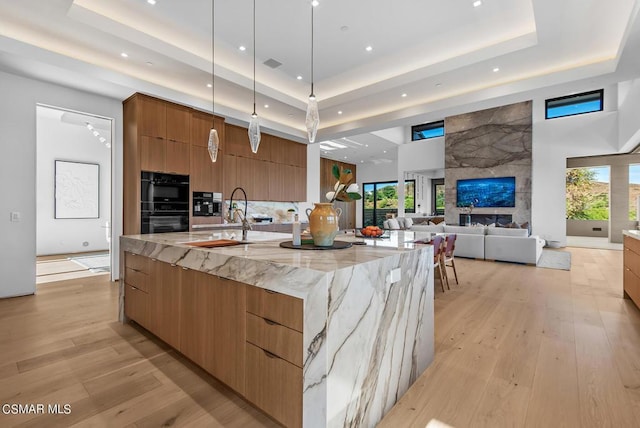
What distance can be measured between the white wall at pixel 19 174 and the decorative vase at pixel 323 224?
446 cm

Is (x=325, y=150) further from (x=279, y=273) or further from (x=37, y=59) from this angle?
(x=279, y=273)

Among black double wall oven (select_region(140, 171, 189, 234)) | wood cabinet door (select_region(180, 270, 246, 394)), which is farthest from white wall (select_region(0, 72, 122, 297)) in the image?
wood cabinet door (select_region(180, 270, 246, 394))

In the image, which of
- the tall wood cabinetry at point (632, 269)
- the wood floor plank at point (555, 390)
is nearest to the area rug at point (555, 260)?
the tall wood cabinetry at point (632, 269)

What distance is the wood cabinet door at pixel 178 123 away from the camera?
4957mm

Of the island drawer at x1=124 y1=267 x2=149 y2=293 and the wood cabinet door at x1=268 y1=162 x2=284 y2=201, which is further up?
the wood cabinet door at x1=268 y1=162 x2=284 y2=201

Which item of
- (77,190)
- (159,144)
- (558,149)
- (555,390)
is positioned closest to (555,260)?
(558,149)

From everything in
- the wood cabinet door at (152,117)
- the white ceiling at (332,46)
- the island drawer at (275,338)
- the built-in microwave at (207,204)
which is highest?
the white ceiling at (332,46)

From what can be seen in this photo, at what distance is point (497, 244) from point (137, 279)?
6639 millimetres

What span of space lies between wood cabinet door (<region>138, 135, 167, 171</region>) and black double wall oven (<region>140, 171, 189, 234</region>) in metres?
0.11

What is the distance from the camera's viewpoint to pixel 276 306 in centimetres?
148

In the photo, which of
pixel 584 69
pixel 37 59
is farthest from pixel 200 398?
pixel 584 69

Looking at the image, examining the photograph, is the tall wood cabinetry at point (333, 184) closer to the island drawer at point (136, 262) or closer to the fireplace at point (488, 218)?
the fireplace at point (488, 218)

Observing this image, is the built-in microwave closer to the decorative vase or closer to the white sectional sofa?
the decorative vase

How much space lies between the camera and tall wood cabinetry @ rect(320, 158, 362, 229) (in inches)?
504
